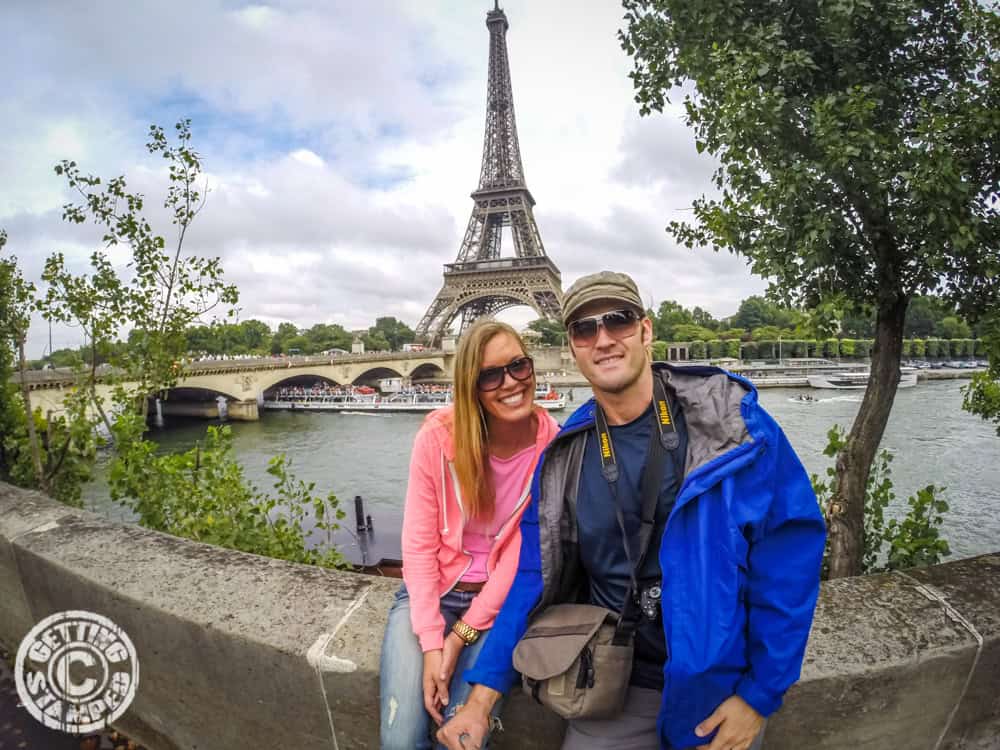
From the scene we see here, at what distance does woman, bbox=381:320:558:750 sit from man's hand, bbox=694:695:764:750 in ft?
1.97

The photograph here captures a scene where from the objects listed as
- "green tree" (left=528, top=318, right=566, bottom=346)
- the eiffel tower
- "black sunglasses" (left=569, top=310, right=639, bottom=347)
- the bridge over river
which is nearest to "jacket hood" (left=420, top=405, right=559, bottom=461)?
"black sunglasses" (left=569, top=310, right=639, bottom=347)

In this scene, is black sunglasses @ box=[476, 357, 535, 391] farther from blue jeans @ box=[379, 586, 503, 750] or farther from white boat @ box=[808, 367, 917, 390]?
white boat @ box=[808, 367, 917, 390]

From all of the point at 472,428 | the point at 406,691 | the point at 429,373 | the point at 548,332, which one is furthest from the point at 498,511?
the point at 548,332

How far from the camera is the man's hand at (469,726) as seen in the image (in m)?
1.27

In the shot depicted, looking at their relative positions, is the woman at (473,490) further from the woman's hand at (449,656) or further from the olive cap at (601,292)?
the olive cap at (601,292)

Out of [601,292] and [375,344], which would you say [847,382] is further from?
[375,344]

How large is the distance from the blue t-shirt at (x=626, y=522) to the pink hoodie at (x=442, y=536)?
0.26 metres

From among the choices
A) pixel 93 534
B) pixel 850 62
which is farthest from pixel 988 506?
pixel 93 534

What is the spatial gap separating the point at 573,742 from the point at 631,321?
0.99 meters

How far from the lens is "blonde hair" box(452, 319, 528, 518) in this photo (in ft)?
5.31

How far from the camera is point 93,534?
2.02 meters

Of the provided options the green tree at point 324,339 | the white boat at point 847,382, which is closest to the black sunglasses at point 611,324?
the white boat at point 847,382

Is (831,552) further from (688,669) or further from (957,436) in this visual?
(957,436)

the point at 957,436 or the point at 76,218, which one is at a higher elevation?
the point at 76,218
